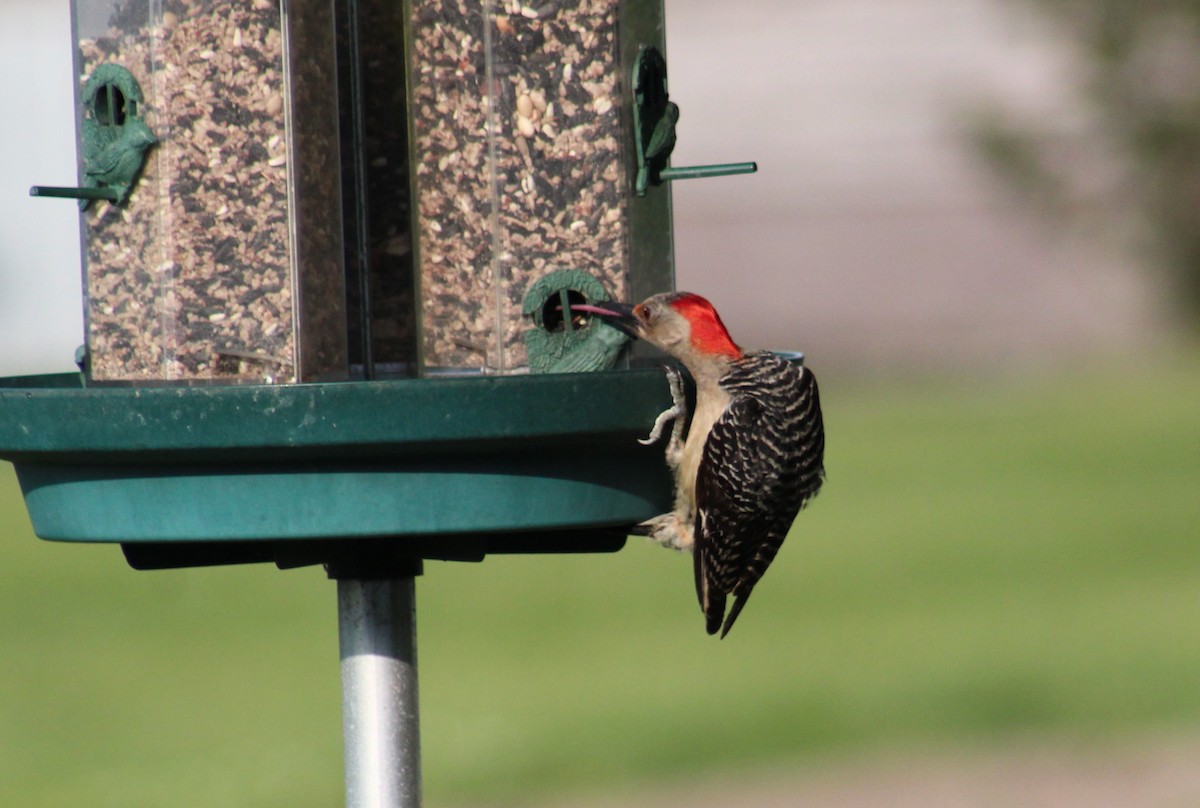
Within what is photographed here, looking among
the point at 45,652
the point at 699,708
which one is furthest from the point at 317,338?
the point at 45,652

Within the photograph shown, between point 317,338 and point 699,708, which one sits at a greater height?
point 317,338

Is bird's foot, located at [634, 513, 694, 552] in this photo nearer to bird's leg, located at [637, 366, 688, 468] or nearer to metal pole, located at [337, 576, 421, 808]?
bird's leg, located at [637, 366, 688, 468]

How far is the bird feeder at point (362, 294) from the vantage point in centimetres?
309

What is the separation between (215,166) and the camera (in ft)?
12.0

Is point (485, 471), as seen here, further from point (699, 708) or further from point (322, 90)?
point (699, 708)

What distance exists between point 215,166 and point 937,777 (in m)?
6.90

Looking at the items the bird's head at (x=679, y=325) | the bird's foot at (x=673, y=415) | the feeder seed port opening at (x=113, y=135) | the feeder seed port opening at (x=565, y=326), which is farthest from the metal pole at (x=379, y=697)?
the feeder seed port opening at (x=113, y=135)

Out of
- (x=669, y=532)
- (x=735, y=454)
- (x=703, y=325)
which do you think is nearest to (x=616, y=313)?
(x=703, y=325)

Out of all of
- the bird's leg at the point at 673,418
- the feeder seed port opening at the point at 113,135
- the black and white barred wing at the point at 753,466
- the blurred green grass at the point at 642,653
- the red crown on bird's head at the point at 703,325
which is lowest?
the blurred green grass at the point at 642,653

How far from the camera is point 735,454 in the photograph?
14.7 feet

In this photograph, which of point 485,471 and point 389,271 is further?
point 389,271

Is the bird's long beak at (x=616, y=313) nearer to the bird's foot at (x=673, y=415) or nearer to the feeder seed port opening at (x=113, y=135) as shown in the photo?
the bird's foot at (x=673, y=415)

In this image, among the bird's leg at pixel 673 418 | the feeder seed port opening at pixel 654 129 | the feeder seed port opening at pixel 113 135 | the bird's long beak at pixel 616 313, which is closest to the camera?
the bird's leg at pixel 673 418

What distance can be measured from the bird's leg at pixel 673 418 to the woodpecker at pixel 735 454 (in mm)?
421
